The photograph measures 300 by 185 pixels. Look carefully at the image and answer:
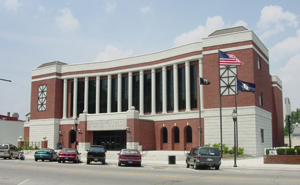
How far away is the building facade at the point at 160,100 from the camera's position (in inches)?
1582

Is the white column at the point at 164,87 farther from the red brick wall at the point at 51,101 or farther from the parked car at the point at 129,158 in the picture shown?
the parked car at the point at 129,158

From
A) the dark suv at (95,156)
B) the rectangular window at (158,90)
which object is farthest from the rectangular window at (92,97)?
the dark suv at (95,156)

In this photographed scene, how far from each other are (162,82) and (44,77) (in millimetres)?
22844

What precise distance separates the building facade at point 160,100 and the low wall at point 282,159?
30.5 ft

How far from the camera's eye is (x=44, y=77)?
5884cm

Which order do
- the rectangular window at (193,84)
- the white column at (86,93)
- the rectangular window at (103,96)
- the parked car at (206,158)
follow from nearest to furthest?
the parked car at (206,158) → the rectangular window at (193,84) → the rectangular window at (103,96) → the white column at (86,93)

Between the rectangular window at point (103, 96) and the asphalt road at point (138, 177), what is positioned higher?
the rectangular window at point (103, 96)

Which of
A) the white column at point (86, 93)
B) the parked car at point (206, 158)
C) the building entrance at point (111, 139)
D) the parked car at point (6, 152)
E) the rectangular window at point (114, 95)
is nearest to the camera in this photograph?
the parked car at point (206, 158)

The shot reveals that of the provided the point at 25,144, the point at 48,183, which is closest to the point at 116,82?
the point at 25,144

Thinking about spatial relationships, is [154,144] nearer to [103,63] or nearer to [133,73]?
[133,73]

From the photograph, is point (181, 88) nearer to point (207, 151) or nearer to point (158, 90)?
point (158, 90)

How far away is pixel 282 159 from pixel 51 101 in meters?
40.9

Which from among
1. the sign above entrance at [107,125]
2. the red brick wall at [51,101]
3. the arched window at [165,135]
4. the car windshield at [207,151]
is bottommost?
the car windshield at [207,151]

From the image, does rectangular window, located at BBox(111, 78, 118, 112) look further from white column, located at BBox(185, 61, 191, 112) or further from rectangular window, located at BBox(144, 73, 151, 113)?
white column, located at BBox(185, 61, 191, 112)
